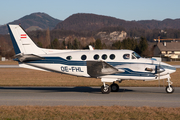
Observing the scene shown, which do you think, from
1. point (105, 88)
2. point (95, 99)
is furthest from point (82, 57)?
point (95, 99)

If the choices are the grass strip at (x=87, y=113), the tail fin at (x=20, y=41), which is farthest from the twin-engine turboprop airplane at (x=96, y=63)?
the grass strip at (x=87, y=113)

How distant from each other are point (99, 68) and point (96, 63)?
1.64ft

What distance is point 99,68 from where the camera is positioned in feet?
58.0

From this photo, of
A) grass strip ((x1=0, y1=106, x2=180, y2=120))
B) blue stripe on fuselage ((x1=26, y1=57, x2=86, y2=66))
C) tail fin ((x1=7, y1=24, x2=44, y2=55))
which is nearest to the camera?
grass strip ((x1=0, y1=106, x2=180, y2=120))

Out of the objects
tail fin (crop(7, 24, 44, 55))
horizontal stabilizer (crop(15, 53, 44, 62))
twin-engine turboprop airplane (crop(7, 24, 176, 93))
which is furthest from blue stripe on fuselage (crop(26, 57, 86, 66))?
tail fin (crop(7, 24, 44, 55))

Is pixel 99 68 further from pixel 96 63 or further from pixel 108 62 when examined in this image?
pixel 108 62

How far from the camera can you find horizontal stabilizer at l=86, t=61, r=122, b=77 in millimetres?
17391

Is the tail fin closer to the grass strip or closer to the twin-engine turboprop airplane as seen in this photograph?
the twin-engine turboprop airplane

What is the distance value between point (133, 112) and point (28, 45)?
11117 mm

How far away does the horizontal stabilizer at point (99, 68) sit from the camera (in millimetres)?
17391

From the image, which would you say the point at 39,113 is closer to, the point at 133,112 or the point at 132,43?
the point at 133,112

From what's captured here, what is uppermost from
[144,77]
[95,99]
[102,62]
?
[102,62]

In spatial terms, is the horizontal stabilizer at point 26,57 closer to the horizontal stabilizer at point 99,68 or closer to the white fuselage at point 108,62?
the white fuselage at point 108,62

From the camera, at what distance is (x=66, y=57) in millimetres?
18906
